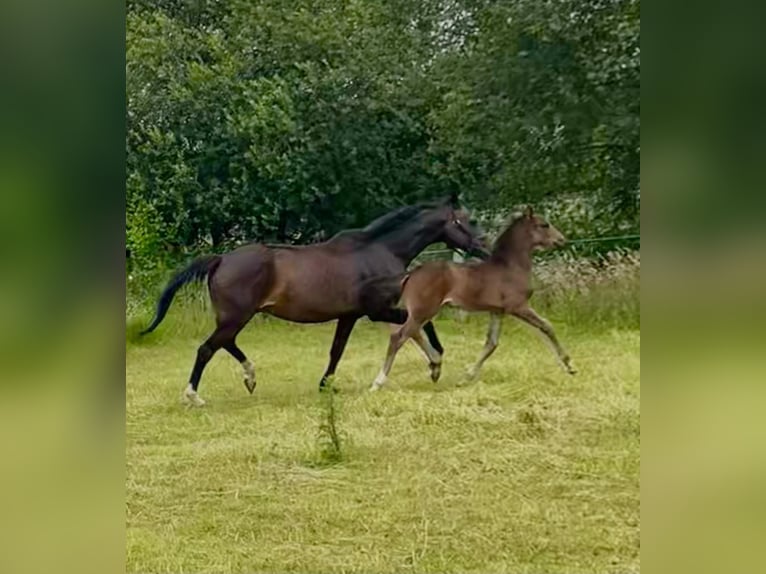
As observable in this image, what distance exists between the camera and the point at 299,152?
2.40 meters

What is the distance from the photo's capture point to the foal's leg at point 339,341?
244 centimetres

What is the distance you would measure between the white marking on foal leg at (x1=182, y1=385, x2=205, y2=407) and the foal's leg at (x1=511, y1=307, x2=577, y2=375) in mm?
1006

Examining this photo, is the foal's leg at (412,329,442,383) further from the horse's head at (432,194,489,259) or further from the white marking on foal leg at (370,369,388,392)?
the horse's head at (432,194,489,259)

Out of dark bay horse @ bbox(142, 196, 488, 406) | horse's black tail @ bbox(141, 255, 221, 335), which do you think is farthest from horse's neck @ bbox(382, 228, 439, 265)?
horse's black tail @ bbox(141, 255, 221, 335)

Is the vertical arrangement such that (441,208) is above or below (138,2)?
below

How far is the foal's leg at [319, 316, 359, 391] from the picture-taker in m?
2.44

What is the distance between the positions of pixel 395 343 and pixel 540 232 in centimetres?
55

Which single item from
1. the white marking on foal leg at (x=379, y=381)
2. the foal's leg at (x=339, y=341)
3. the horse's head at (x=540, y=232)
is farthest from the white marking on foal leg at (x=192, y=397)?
the horse's head at (x=540, y=232)

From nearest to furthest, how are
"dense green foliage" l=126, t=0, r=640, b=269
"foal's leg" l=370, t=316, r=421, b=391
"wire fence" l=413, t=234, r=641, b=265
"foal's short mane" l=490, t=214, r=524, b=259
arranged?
1. "wire fence" l=413, t=234, r=641, b=265
2. "dense green foliage" l=126, t=0, r=640, b=269
3. "foal's short mane" l=490, t=214, r=524, b=259
4. "foal's leg" l=370, t=316, r=421, b=391

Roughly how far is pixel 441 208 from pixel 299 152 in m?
0.47
